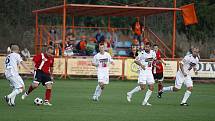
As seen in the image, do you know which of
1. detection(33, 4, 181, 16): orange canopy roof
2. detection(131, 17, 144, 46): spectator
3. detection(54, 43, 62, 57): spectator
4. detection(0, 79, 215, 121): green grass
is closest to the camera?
detection(0, 79, 215, 121): green grass

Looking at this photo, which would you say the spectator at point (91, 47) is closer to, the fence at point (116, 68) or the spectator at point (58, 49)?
the spectator at point (58, 49)

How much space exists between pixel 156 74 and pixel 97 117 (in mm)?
11822

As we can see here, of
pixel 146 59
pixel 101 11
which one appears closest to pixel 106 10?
pixel 101 11

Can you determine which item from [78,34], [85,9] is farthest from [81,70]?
[78,34]

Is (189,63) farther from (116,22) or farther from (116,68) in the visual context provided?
(116,22)

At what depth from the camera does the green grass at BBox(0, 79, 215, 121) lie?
18.5 m

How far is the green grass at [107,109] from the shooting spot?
1850cm

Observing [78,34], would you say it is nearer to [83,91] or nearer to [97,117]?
[83,91]

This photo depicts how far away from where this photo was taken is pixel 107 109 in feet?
69.4

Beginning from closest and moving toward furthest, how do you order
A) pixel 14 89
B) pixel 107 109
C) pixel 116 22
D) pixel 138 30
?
pixel 107 109, pixel 14 89, pixel 138 30, pixel 116 22

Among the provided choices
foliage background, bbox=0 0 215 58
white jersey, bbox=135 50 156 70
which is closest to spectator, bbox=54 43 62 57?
foliage background, bbox=0 0 215 58

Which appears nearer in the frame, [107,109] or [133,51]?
[107,109]

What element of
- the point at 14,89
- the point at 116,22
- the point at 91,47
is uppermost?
the point at 116,22

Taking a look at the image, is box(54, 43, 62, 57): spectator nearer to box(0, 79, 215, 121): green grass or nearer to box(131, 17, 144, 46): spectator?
box(131, 17, 144, 46): spectator
